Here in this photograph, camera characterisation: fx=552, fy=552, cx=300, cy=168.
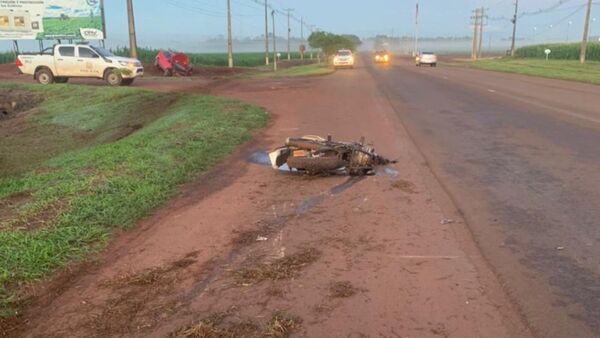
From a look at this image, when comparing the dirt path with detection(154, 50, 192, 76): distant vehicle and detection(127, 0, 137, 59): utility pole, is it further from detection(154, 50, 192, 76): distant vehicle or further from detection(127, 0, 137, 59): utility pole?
detection(154, 50, 192, 76): distant vehicle

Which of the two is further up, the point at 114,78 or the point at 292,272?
the point at 114,78

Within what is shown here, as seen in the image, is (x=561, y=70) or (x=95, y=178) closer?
(x=95, y=178)

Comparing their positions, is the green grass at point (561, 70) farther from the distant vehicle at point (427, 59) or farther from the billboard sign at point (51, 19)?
the billboard sign at point (51, 19)

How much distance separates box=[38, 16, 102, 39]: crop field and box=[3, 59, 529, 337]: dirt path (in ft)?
114

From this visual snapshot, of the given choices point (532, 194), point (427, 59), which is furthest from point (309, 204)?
point (427, 59)

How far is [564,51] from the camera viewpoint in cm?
8106

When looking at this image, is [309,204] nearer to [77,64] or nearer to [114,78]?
[114,78]

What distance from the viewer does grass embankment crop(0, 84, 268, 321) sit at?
4988mm

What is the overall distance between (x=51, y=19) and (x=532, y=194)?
3912cm

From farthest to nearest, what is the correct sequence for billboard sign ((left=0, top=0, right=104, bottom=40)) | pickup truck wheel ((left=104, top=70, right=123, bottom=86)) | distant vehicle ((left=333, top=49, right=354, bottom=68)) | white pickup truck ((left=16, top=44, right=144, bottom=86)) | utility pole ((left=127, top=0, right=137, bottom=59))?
distant vehicle ((left=333, top=49, right=354, bottom=68)) → billboard sign ((left=0, top=0, right=104, bottom=40)) → utility pole ((left=127, top=0, right=137, bottom=59)) → white pickup truck ((left=16, top=44, right=144, bottom=86)) → pickup truck wheel ((left=104, top=70, right=123, bottom=86))

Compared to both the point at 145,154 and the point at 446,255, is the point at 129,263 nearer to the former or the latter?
the point at 446,255

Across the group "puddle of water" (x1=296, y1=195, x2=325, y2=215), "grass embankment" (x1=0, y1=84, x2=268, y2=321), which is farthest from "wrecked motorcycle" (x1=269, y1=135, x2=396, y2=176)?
"grass embankment" (x1=0, y1=84, x2=268, y2=321)

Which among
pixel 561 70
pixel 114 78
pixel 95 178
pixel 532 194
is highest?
pixel 114 78

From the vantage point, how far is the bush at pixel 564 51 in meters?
71.1
